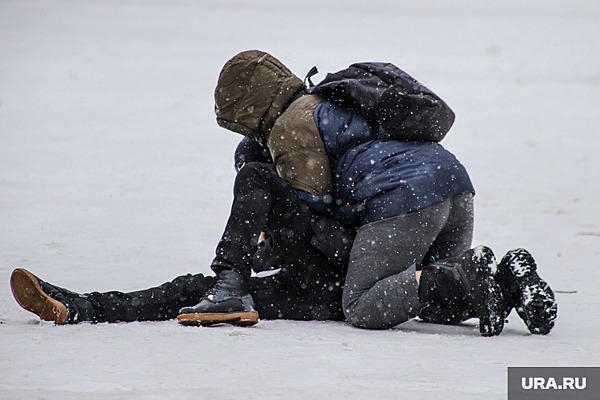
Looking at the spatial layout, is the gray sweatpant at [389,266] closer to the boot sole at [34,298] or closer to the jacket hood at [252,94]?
the jacket hood at [252,94]

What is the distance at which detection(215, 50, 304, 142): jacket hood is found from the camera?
4.33m

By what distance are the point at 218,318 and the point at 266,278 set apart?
0.44 m

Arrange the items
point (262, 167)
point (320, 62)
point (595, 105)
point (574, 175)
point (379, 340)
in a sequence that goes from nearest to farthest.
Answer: point (379, 340), point (262, 167), point (574, 175), point (595, 105), point (320, 62)

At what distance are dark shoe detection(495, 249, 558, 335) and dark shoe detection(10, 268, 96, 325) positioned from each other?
4.81 feet

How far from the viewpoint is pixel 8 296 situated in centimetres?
468

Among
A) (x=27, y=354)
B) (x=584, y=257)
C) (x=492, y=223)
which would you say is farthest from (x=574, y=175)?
(x=27, y=354)

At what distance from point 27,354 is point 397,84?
1.64m

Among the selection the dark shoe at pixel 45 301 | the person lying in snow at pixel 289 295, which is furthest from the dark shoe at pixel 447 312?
the dark shoe at pixel 45 301

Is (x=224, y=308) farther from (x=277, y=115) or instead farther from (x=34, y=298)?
(x=277, y=115)

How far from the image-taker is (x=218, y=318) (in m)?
4.03

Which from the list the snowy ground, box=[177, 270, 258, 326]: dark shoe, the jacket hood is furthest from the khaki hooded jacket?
the snowy ground

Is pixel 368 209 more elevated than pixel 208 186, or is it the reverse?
pixel 208 186

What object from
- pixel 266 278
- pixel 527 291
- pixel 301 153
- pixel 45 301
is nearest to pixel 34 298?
pixel 45 301

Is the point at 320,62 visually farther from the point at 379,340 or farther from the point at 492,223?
the point at 379,340
